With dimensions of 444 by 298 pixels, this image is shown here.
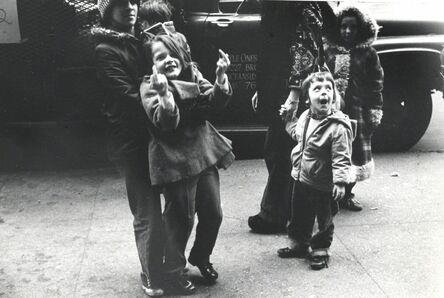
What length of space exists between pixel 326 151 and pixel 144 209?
121 centimetres

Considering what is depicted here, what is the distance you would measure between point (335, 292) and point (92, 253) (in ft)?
5.86

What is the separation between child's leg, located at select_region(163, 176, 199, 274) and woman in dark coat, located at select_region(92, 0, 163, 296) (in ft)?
0.22

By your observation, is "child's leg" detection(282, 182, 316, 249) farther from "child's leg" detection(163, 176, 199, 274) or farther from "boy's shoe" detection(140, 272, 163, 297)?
"boy's shoe" detection(140, 272, 163, 297)

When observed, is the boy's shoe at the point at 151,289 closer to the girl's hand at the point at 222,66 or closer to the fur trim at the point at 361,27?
Answer: the girl's hand at the point at 222,66

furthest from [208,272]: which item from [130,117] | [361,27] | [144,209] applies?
[361,27]

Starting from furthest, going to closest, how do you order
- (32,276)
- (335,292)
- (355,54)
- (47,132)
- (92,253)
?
1. (47,132)
2. (355,54)
3. (92,253)
4. (32,276)
5. (335,292)

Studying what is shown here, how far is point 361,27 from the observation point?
489 cm

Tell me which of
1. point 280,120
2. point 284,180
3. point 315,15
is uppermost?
point 315,15

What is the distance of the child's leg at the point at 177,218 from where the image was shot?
3.80 meters

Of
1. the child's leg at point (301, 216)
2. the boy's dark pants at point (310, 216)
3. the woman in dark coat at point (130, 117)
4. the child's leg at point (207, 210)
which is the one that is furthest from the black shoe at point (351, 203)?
the woman in dark coat at point (130, 117)

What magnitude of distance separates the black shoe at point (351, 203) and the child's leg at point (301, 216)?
1004 millimetres

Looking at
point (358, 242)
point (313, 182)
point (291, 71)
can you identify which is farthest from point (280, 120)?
point (358, 242)

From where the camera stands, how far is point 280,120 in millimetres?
4684

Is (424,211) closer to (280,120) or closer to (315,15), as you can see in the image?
(280,120)
